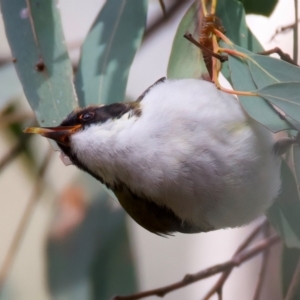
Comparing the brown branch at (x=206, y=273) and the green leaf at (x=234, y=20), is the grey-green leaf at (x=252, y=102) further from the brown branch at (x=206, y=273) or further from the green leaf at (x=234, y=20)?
the brown branch at (x=206, y=273)

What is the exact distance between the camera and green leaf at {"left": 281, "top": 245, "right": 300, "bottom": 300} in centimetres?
63

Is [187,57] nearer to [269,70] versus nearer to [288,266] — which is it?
[269,70]

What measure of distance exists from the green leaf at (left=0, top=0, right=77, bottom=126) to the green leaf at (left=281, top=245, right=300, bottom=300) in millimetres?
385

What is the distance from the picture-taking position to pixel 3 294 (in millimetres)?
807

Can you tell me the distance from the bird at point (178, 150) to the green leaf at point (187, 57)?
4.6 inches

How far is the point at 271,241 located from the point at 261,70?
1.17 ft

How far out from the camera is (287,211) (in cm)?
54

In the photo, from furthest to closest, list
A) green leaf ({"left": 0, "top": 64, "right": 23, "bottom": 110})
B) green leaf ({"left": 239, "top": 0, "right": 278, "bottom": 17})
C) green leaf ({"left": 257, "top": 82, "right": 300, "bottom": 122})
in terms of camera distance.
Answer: green leaf ({"left": 0, "top": 64, "right": 23, "bottom": 110}) < green leaf ({"left": 239, "top": 0, "right": 278, "bottom": 17}) < green leaf ({"left": 257, "top": 82, "right": 300, "bottom": 122})

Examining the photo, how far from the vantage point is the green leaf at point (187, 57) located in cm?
57

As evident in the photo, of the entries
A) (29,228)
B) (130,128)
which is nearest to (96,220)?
(29,228)

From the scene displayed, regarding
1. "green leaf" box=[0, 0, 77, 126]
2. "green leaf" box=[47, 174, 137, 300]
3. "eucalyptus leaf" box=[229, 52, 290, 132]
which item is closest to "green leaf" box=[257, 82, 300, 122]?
"eucalyptus leaf" box=[229, 52, 290, 132]

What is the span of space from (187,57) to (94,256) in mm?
443

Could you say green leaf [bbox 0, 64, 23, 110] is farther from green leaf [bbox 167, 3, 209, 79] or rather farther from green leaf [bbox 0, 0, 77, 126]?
green leaf [bbox 167, 3, 209, 79]

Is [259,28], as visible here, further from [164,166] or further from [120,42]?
[164,166]
